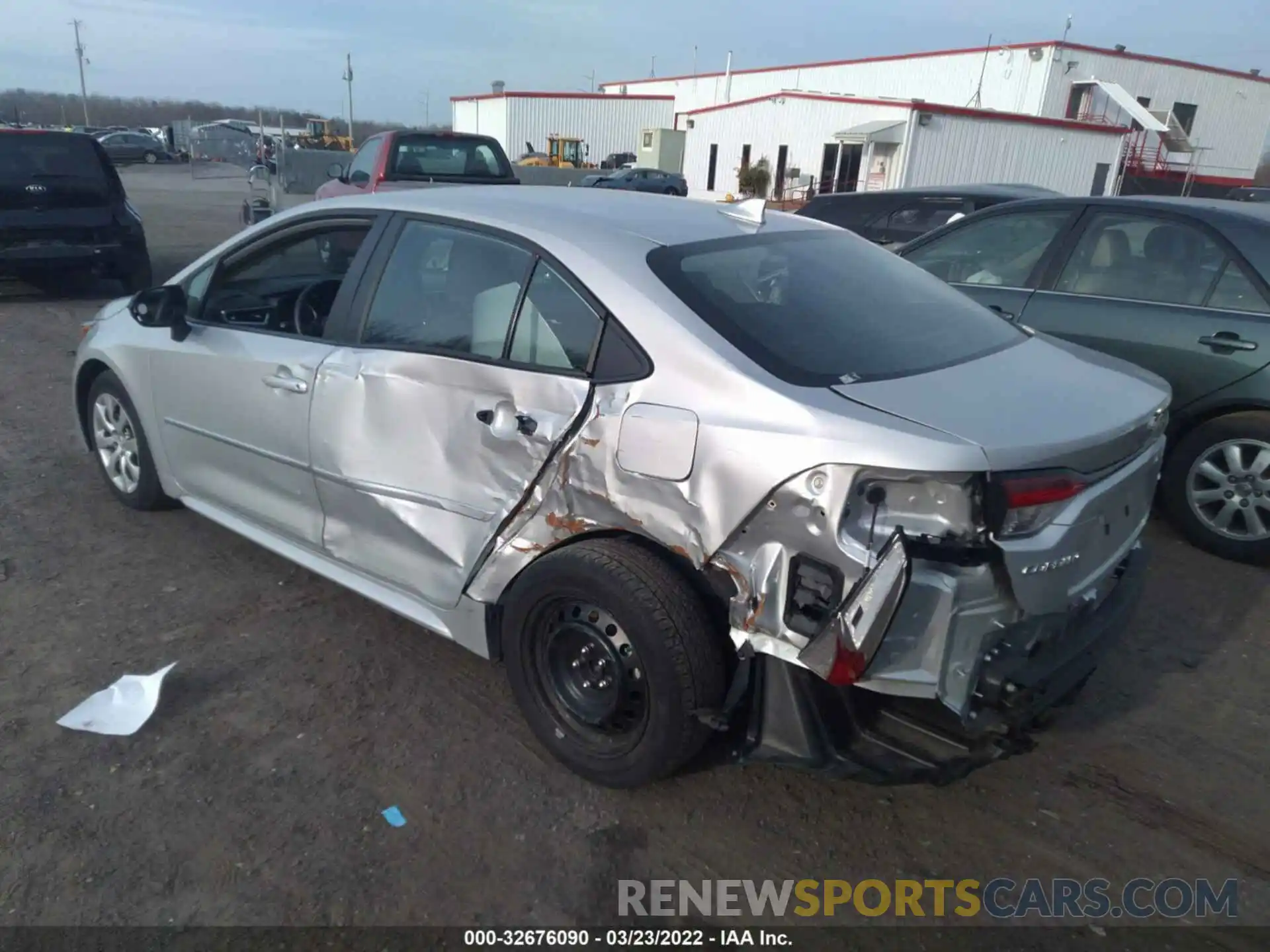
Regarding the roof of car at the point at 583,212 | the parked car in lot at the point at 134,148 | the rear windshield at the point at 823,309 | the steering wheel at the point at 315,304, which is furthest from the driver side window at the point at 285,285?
the parked car in lot at the point at 134,148

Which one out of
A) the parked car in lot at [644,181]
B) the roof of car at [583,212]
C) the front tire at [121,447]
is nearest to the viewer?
the roof of car at [583,212]

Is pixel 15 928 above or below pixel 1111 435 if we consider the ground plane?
below

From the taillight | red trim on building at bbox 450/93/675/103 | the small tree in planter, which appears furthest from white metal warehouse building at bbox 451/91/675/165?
the taillight

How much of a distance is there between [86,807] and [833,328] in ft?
8.56

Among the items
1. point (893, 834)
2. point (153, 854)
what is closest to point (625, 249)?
point (893, 834)

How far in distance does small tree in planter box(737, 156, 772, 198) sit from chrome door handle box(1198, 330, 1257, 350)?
31491mm

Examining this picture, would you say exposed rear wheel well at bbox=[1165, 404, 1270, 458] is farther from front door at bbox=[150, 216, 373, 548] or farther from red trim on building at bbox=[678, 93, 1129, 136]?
red trim on building at bbox=[678, 93, 1129, 136]

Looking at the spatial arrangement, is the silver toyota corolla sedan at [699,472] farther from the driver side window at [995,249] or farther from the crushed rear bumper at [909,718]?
the driver side window at [995,249]

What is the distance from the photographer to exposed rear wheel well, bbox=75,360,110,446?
15.5 ft

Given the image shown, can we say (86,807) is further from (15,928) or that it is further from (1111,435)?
(1111,435)

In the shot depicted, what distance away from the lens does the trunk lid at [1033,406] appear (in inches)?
91.0

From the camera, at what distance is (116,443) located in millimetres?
4789

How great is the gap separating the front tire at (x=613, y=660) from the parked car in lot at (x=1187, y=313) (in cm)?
300

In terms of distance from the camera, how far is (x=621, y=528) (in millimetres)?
2693
